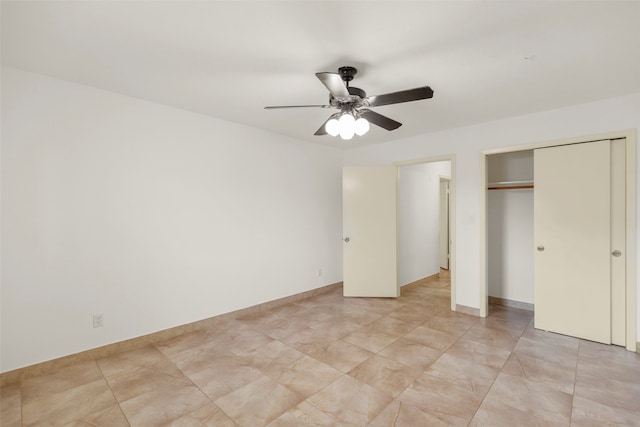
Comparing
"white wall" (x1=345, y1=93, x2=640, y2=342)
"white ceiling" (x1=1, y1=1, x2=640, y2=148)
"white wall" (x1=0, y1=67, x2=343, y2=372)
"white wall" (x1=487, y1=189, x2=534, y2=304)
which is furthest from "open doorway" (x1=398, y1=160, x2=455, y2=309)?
"white ceiling" (x1=1, y1=1, x2=640, y2=148)

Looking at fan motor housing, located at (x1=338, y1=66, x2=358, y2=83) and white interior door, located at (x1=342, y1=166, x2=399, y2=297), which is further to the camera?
white interior door, located at (x1=342, y1=166, x2=399, y2=297)

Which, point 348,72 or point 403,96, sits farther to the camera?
point 348,72

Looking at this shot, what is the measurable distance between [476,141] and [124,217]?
162 inches

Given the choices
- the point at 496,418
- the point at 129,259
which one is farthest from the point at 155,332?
→ the point at 496,418

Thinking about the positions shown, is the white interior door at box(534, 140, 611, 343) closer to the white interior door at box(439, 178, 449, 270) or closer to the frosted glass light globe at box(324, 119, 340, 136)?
the frosted glass light globe at box(324, 119, 340, 136)

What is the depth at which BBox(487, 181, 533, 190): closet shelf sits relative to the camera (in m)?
3.93

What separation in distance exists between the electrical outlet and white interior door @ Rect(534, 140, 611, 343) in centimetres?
452

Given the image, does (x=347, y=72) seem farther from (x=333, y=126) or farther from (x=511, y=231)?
(x=511, y=231)

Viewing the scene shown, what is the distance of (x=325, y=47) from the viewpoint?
2.00 m

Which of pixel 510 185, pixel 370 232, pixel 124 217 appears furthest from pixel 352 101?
pixel 510 185

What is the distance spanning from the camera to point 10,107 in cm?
230

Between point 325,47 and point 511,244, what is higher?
point 325,47

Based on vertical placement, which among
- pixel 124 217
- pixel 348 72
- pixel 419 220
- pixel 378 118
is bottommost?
pixel 419 220

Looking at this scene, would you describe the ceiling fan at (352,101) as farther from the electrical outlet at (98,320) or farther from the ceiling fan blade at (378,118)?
the electrical outlet at (98,320)
